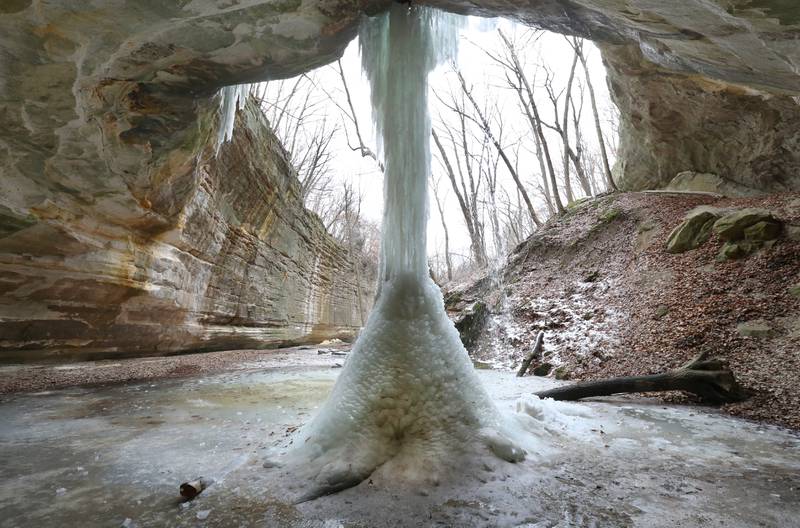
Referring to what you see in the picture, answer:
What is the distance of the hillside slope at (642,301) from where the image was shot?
4.00 m

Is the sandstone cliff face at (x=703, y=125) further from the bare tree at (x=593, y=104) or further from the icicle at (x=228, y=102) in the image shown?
the icicle at (x=228, y=102)

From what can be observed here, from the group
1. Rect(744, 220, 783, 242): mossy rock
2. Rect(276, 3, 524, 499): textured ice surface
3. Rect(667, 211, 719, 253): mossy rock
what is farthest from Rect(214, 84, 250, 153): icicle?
Rect(667, 211, 719, 253): mossy rock

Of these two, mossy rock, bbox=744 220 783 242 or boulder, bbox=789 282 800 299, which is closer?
boulder, bbox=789 282 800 299

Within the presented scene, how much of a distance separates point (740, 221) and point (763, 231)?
1.34ft

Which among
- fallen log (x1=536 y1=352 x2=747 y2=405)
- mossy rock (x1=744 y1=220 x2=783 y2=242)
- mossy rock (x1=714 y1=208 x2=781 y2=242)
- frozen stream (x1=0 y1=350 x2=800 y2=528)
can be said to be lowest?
frozen stream (x1=0 y1=350 x2=800 y2=528)

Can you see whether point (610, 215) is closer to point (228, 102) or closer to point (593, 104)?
point (593, 104)

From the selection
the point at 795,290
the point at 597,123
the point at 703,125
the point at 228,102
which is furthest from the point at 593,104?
the point at 228,102

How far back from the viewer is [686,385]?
12.0ft

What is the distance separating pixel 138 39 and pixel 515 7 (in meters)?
3.08

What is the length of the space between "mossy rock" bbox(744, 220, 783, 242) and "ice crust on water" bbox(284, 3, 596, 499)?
196 inches

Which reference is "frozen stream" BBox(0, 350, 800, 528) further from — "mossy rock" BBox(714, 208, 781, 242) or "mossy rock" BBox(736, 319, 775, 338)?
"mossy rock" BBox(714, 208, 781, 242)

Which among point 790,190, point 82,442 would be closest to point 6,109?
point 82,442

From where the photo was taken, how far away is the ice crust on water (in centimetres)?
225

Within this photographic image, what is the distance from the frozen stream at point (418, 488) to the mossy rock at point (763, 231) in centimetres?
370
